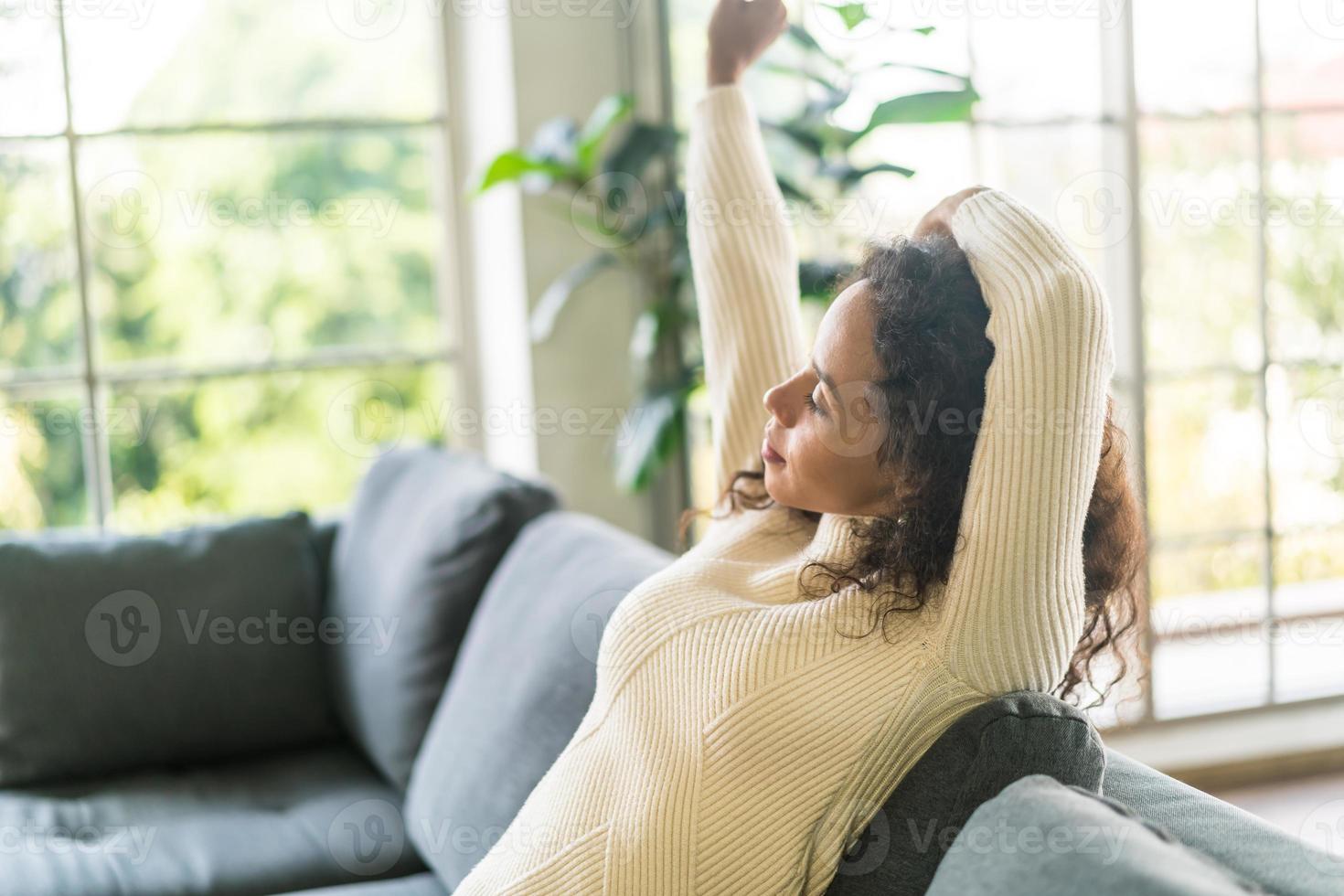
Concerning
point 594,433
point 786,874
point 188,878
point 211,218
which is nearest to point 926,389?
point 786,874

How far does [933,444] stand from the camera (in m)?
1.14

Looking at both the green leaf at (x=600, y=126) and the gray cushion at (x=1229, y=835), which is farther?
the green leaf at (x=600, y=126)

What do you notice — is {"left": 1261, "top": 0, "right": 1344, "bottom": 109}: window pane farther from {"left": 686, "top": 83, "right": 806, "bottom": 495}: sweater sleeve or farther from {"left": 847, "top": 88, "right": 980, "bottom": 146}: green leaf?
{"left": 686, "top": 83, "right": 806, "bottom": 495}: sweater sleeve

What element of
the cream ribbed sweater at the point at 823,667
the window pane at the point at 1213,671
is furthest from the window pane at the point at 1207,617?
the cream ribbed sweater at the point at 823,667

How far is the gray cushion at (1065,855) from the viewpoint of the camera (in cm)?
83

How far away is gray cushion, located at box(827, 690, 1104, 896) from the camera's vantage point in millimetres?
1077

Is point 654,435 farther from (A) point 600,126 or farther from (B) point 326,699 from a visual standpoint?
(B) point 326,699

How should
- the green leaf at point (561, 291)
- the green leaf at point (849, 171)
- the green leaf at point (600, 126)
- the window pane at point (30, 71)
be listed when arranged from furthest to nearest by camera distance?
the window pane at point (30, 71) → the green leaf at point (561, 291) → the green leaf at point (600, 126) → the green leaf at point (849, 171)

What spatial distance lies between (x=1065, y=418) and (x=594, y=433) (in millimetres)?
2279

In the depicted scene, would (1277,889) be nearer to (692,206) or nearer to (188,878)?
(692,206)

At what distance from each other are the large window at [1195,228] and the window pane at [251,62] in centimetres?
83

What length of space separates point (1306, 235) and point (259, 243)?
258cm

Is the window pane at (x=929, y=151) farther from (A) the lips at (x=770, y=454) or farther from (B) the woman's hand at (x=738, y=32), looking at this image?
(A) the lips at (x=770, y=454)

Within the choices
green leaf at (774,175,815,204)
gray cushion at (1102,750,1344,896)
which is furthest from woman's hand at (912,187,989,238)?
green leaf at (774,175,815,204)
